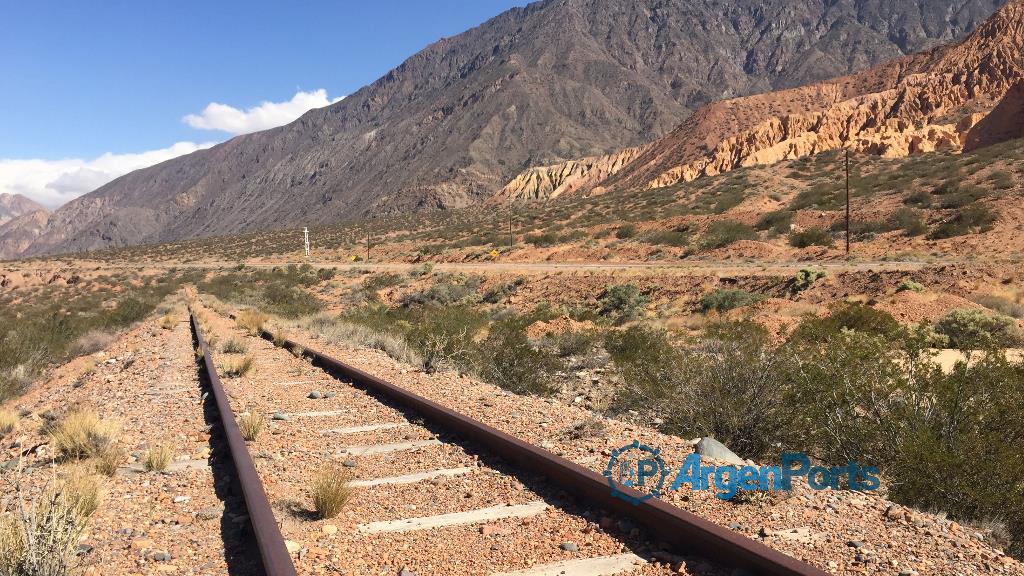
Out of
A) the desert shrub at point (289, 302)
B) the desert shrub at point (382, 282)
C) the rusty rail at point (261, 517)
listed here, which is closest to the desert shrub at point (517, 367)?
the rusty rail at point (261, 517)

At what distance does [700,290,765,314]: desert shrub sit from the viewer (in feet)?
65.4

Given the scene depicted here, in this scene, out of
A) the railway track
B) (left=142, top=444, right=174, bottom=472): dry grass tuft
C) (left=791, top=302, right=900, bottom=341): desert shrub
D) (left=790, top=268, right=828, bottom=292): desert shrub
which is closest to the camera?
the railway track

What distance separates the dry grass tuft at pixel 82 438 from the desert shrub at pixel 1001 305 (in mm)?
18654

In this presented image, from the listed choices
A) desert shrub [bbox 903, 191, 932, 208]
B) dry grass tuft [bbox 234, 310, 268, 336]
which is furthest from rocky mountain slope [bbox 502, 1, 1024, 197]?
dry grass tuft [bbox 234, 310, 268, 336]

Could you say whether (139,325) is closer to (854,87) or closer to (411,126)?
(854,87)

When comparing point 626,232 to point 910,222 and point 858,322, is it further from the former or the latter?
point 858,322

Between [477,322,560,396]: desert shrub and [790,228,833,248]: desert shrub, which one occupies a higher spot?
[790,228,833,248]: desert shrub

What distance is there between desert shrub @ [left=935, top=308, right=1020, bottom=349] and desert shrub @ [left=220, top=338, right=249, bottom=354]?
49.2ft

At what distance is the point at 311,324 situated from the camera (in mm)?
17797

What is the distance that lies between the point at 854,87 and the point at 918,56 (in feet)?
35.2

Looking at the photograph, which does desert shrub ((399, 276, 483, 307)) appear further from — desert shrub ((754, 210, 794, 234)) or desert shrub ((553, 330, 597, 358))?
desert shrub ((754, 210, 794, 234))

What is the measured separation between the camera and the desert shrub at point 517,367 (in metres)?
10.6

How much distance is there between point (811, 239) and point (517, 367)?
27586mm

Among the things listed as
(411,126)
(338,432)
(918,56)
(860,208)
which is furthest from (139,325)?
(411,126)
